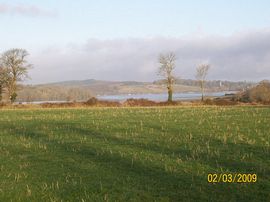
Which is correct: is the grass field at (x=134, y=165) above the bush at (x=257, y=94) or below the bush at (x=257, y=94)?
below

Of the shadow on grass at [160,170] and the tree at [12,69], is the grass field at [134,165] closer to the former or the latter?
the shadow on grass at [160,170]

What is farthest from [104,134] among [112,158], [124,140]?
[112,158]

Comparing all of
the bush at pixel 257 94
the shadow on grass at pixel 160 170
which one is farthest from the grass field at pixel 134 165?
the bush at pixel 257 94

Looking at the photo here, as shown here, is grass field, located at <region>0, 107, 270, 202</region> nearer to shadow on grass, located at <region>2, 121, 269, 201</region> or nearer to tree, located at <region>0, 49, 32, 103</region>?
shadow on grass, located at <region>2, 121, 269, 201</region>

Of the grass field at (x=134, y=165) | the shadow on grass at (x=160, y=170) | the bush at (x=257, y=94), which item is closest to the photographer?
the shadow on grass at (x=160, y=170)

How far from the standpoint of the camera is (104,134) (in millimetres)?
24094

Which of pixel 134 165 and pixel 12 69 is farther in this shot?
pixel 12 69

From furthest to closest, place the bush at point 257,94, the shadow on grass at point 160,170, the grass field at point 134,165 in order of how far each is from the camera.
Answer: the bush at point 257,94
the grass field at point 134,165
the shadow on grass at point 160,170

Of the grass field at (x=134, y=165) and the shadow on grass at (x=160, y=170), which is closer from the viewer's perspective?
the shadow on grass at (x=160, y=170)

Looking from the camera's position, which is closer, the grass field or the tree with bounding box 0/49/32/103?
the grass field

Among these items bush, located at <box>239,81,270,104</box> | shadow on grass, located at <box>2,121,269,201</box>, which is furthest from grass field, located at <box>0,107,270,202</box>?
bush, located at <box>239,81,270,104</box>

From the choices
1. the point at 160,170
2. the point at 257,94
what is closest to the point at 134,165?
the point at 160,170

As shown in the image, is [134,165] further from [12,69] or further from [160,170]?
[12,69]

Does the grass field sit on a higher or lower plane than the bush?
lower
